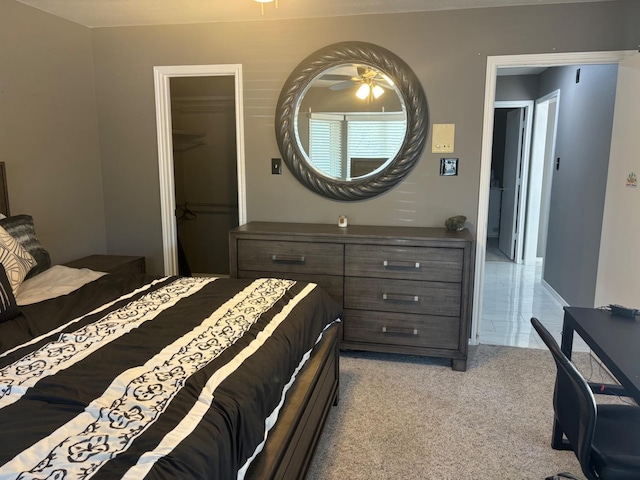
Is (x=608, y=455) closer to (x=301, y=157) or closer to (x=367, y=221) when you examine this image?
(x=367, y=221)

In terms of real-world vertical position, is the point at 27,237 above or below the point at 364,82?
below

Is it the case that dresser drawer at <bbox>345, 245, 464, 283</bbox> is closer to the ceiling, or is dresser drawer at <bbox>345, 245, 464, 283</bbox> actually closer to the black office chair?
the black office chair

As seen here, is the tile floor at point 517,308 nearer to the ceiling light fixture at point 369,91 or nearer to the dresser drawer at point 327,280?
the dresser drawer at point 327,280

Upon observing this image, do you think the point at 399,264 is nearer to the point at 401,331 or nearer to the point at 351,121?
the point at 401,331

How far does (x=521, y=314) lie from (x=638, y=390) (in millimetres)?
3013

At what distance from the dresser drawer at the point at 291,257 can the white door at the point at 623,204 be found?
1764 mm

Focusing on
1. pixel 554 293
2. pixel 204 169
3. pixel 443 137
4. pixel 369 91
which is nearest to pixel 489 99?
pixel 443 137

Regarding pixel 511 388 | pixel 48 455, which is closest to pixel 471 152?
pixel 511 388

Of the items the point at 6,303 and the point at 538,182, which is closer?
the point at 6,303

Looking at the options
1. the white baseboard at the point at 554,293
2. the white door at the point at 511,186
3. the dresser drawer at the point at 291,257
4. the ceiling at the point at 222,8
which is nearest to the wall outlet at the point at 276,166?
the dresser drawer at the point at 291,257

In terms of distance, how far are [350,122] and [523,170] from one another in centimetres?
347

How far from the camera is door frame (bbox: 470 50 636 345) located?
2.94 m

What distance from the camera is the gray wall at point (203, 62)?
2.97 meters

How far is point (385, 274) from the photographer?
2.96 metres
